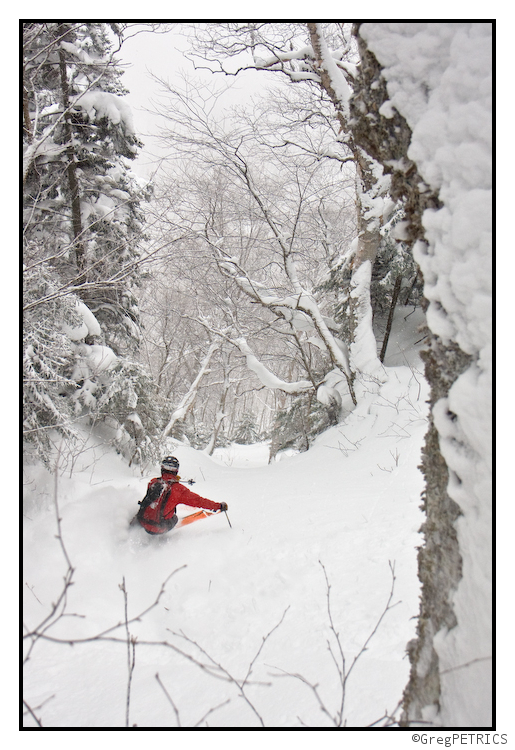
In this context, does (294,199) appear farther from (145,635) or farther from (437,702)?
(437,702)

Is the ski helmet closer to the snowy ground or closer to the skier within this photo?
the skier

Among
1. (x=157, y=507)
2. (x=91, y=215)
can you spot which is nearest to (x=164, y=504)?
(x=157, y=507)

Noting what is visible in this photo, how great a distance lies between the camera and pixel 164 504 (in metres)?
4.95

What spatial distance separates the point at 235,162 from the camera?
291 inches

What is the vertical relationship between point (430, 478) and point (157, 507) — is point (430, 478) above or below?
above

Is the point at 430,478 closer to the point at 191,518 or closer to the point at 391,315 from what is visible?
the point at 191,518

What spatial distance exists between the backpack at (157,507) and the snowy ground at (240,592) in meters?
0.19

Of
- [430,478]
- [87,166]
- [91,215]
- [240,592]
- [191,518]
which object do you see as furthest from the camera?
[87,166]

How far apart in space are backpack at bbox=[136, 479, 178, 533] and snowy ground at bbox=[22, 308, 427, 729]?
19 cm

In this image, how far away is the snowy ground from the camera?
2111 mm

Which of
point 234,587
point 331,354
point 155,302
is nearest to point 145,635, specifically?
point 234,587

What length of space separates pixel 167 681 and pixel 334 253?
31.0ft

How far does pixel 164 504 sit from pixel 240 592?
1.79 meters

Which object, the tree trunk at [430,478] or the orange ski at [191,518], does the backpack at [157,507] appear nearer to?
the orange ski at [191,518]
